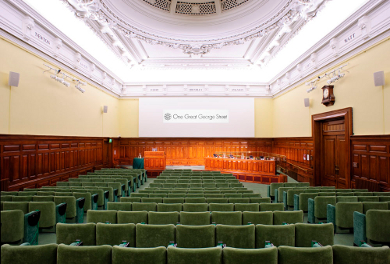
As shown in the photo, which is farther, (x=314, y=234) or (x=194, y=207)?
(x=194, y=207)

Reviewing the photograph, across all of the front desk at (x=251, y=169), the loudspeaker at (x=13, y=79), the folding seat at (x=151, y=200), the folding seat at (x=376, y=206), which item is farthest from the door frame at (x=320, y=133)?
the loudspeaker at (x=13, y=79)

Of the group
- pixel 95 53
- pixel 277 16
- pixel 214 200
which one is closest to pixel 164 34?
pixel 95 53

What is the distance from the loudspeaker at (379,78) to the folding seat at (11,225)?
8589mm

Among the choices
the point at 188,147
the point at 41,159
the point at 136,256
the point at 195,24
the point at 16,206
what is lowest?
the point at 16,206

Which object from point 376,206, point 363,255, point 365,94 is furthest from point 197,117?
point 363,255

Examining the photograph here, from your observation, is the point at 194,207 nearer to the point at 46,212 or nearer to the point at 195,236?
the point at 195,236

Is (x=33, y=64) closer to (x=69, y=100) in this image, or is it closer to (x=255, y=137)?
(x=69, y=100)

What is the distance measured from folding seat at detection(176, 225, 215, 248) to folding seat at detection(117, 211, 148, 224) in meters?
0.90

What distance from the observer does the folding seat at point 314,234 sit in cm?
254

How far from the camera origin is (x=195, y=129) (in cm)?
1311

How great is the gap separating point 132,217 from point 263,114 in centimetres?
1204

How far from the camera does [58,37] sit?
7.09 m

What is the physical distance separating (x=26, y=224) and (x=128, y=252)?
8.18ft

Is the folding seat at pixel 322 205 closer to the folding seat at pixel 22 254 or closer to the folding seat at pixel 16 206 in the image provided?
the folding seat at pixel 22 254
